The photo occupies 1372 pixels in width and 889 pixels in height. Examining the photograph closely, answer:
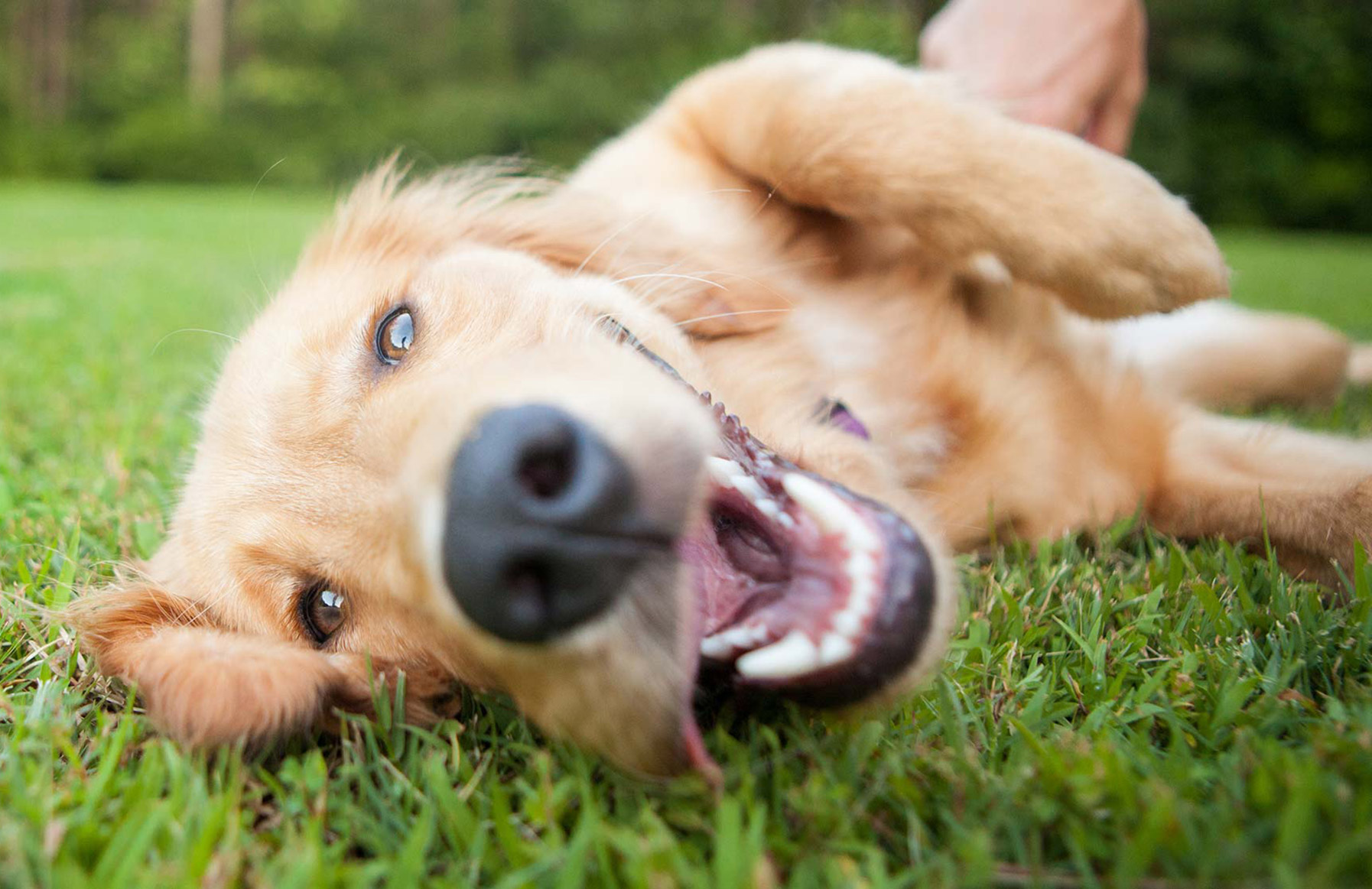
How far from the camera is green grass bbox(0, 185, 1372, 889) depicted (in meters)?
1.07

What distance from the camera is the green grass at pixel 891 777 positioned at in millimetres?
1068

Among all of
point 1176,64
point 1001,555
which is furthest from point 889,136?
point 1176,64

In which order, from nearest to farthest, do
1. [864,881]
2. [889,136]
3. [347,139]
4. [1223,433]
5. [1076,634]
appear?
1. [864,881]
2. [1076,634]
3. [889,136]
4. [1223,433]
5. [347,139]

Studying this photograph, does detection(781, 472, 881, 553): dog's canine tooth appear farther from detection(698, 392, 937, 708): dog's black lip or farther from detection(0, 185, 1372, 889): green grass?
detection(0, 185, 1372, 889): green grass

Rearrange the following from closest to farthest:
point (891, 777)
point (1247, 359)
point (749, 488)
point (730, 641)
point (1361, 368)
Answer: point (891, 777)
point (730, 641)
point (749, 488)
point (1247, 359)
point (1361, 368)

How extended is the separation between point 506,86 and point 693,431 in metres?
31.4

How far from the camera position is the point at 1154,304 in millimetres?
2219

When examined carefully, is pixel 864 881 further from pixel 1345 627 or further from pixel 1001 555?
pixel 1001 555

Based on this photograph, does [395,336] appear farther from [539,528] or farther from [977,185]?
[977,185]

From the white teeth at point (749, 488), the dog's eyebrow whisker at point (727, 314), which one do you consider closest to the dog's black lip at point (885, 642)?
the white teeth at point (749, 488)

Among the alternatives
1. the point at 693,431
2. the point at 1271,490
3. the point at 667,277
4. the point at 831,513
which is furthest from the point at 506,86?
the point at 693,431

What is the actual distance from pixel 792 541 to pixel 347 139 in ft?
98.3

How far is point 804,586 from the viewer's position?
143cm

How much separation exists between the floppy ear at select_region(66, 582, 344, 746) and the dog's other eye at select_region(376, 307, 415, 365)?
56 cm
